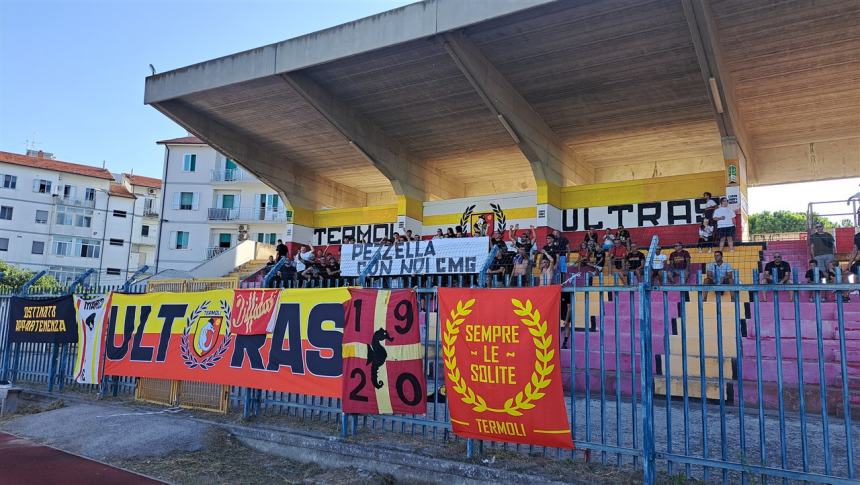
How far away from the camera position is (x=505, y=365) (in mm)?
5828

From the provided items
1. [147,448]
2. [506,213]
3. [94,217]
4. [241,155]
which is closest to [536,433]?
[147,448]

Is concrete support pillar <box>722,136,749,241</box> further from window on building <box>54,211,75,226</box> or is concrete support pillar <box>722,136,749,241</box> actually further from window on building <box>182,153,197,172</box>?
window on building <box>54,211,75,226</box>

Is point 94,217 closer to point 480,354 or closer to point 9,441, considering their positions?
point 9,441

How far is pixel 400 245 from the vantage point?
50.2ft

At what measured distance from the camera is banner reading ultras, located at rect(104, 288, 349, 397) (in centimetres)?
734

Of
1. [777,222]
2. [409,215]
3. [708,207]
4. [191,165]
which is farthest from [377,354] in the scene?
[777,222]

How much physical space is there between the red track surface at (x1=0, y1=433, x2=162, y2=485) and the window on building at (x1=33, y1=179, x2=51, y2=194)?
55.8m

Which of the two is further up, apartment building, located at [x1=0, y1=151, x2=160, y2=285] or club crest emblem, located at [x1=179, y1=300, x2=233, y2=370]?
apartment building, located at [x1=0, y1=151, x2=160, y2=285]

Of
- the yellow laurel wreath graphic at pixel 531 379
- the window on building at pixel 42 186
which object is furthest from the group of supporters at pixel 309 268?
the window on building at pixel 42 186

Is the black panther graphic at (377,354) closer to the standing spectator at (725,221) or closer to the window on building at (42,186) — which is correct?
the standing spectator at (725,221)

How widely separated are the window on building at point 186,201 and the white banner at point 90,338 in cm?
4156

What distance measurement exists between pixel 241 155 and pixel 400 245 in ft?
39.4

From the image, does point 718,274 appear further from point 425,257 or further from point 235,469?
point 235,469

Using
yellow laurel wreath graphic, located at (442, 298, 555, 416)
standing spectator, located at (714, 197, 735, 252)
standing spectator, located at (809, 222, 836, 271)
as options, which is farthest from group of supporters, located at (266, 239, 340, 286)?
standing spectator, located at (809, 222, 836, 271)
